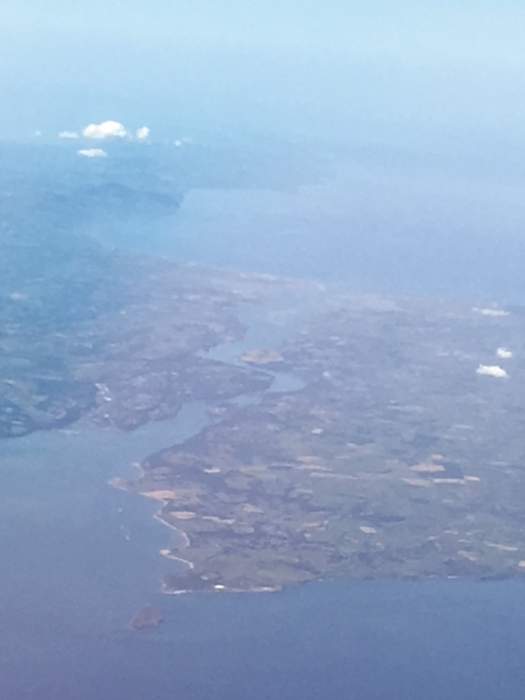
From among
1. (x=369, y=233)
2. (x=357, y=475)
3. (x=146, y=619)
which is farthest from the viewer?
(x=369, y=233)

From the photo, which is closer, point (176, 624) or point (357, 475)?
point (176, 624)

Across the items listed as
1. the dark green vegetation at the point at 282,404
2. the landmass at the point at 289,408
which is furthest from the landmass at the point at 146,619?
the landmass at the point at 289,408

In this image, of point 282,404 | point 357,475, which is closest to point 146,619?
point 357,475

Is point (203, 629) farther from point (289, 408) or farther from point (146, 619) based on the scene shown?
point (289, 408)

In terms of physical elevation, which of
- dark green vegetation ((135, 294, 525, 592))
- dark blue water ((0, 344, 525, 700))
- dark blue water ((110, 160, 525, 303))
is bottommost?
dark blue water ((0, 344, 525, 700))

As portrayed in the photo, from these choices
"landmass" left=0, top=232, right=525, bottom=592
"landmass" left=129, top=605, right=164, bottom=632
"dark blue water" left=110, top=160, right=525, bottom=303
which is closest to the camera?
"landmass" left=129, top=605, right=164, bottom=632

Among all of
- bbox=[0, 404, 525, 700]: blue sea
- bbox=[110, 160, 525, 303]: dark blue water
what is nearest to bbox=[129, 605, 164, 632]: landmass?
bbox=[0, 404, 525, 700]: blue sea

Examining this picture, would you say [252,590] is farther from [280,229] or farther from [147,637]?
[280,229]

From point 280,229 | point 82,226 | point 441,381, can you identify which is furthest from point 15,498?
point 280,229

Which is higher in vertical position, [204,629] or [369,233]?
[369,233]

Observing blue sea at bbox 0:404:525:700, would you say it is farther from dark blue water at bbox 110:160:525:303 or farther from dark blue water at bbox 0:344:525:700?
dark blue water at bbox 110:160:525:303

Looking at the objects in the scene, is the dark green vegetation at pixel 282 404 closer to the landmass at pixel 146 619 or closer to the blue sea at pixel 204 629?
the blue sea at pixel 204 629
